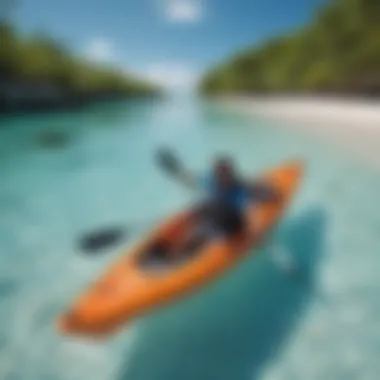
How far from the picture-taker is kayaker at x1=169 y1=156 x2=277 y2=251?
259 centimetres

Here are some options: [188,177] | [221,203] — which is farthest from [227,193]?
[188,177]

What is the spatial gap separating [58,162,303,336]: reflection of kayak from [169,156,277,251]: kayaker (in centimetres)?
6

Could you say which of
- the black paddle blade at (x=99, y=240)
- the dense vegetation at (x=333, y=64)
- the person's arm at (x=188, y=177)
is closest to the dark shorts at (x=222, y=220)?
the person's arm at (x=188, y=177)

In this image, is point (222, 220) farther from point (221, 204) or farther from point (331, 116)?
point (331, 116)

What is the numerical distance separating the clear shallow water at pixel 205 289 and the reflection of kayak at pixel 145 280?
244 millimetres

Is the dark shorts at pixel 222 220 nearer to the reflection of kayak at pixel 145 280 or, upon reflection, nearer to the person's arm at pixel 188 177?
the reflection of kayak at pixel 145 280

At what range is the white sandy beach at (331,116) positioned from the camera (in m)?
5.70

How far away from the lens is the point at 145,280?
6.95 feet

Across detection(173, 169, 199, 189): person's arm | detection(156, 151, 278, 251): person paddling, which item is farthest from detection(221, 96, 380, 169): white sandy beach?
detection(156, 151, 278, 251): person paddling

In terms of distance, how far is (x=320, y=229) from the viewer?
3.65 meters

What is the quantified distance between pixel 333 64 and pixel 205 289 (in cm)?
433

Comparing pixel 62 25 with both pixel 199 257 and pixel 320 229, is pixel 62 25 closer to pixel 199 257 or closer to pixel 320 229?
pixel 199 257

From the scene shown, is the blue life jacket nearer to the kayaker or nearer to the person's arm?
the kayaker

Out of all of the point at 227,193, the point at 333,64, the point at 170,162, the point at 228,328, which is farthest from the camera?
the point at 333,64
